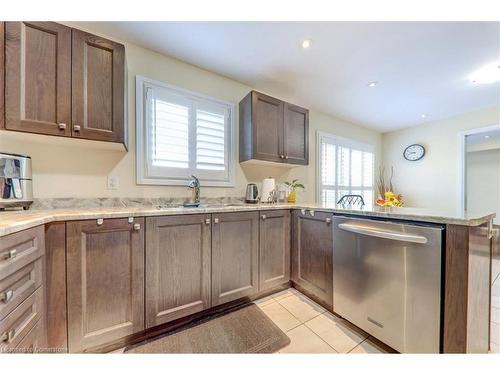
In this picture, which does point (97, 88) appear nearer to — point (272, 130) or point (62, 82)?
point (62, 82)

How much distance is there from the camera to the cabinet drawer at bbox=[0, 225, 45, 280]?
2.43 ft

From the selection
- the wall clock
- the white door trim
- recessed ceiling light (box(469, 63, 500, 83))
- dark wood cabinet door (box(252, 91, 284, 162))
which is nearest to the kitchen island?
dark wood cabinet door (box(252, 91, 284, 162))

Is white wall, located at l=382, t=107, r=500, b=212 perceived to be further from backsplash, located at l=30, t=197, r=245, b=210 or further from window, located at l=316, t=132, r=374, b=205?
backsplash, located at l=30, t=197, r=245, b=210

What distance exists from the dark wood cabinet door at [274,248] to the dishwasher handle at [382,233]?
583mm

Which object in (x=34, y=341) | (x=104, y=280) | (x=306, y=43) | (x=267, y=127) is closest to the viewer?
(x=34, y=341)

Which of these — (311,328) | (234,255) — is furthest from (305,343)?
(234,255)

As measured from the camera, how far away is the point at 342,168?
11.8ft

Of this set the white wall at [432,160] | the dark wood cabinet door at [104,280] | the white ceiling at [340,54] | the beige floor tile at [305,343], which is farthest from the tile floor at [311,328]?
the white wall at [432,160]

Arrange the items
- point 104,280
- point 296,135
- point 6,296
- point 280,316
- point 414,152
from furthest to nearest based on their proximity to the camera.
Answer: point 414,152 → point 296,135 → point 280,316 → point 104,280 → point 6,296

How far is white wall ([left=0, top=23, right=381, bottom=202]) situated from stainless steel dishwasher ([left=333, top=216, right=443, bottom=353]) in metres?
1.36

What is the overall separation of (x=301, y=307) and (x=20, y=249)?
1.86 metres
